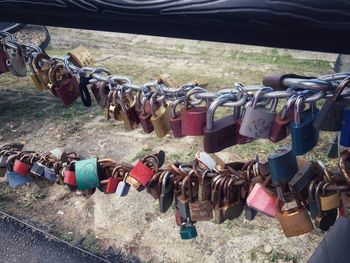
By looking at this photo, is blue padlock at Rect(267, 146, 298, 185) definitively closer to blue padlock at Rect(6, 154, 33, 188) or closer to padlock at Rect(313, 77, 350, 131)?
padlock at Rect(313, 77, 350, 131)

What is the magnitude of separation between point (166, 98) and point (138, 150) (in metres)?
1.85

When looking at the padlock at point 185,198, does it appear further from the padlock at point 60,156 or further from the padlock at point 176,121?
the padlock at point 60,156

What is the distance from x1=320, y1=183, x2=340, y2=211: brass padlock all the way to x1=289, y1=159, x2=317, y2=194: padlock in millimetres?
38

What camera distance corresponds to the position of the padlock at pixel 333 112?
70cm

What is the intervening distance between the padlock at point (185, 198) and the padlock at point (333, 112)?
1.36 ft

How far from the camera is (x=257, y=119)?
85 cm

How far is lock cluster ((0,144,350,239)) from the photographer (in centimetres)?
89

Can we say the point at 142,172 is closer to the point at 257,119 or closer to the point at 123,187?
the point at 123,187

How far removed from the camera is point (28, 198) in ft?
7.81

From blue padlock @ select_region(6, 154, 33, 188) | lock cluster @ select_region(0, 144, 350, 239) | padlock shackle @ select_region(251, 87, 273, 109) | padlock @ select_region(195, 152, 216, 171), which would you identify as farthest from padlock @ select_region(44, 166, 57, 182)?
padlock shackle @ select_region(251, 87, 273, 109)

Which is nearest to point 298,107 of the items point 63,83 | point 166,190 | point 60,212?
point 166,190

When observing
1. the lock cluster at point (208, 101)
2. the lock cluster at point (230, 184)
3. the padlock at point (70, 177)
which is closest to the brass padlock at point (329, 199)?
the lock cluster at point (230, 184)

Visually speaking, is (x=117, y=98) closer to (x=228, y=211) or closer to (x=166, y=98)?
(x=166, y=98)

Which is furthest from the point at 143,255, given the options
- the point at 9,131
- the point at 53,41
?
the point at 53,41
